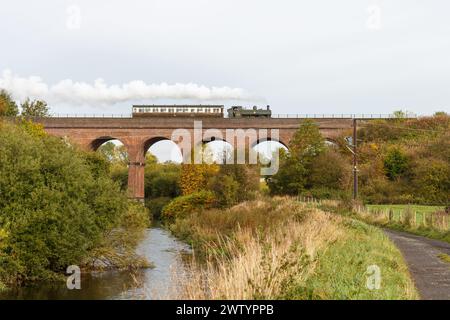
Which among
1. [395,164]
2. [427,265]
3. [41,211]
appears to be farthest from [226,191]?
[427,265]

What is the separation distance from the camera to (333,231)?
673 inches

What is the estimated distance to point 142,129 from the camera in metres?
61.2

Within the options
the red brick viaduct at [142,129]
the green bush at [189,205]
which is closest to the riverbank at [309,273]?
the green bush at [189,205]

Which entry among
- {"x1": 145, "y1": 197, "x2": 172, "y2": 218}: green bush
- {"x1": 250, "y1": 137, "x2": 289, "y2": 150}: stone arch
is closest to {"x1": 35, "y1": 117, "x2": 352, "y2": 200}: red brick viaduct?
{"x1": 250, "y1": 137, "x2": 289, "y2": 150}: stone arch

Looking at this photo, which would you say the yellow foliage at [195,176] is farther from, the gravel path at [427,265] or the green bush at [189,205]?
the gravel path at [427,265]

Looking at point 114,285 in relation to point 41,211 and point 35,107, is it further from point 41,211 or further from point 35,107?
point 35,107

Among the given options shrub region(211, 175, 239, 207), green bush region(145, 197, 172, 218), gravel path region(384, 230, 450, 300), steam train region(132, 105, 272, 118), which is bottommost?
green bush region(145, 197, 172, 218)

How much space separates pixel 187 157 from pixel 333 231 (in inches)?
1511

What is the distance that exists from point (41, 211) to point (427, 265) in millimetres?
11800

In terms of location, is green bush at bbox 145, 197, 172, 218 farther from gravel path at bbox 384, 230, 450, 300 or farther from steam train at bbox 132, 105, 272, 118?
gravel path at bbox 384, 230, 450, 300

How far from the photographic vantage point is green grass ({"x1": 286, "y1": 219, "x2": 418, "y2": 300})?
372 inches

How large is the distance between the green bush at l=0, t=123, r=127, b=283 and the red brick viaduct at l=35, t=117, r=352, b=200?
3755 cm
